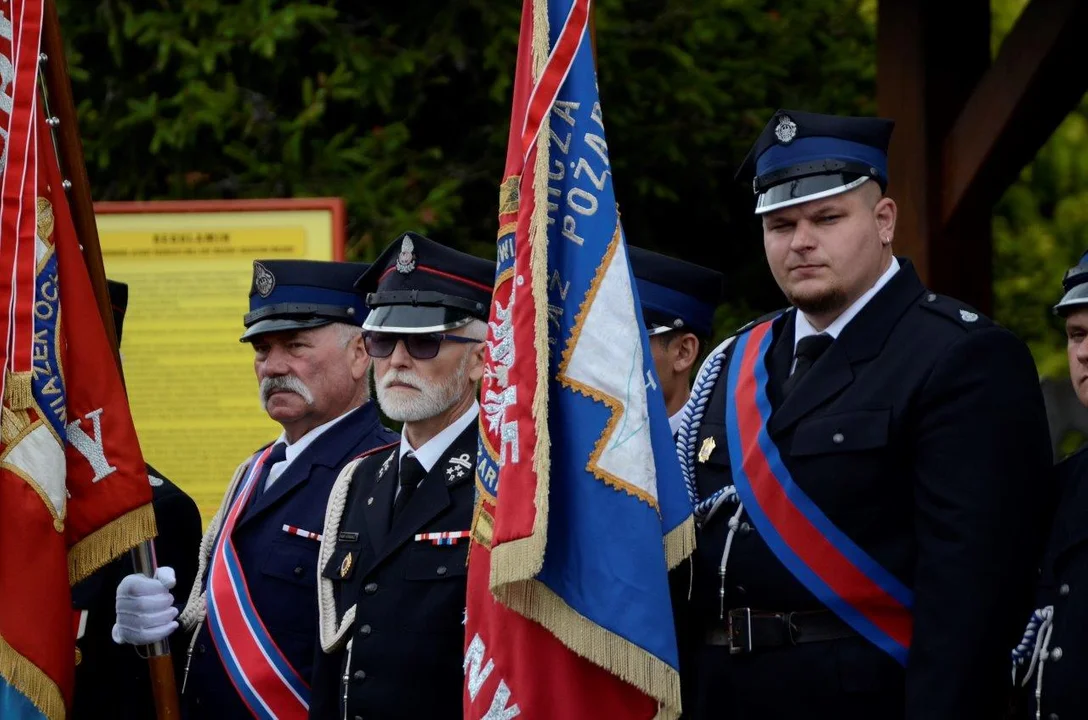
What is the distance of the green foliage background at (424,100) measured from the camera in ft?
27.1

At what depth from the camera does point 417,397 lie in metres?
4.89

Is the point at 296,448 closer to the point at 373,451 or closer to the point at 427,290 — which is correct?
the point at 373,451

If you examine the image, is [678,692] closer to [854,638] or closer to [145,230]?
[854,638]

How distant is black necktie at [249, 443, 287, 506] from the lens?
5.57 meters

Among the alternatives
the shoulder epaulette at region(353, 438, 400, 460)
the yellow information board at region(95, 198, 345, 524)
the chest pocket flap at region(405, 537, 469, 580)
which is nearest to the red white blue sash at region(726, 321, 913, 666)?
the chest pocket flap at region(405, 537, 469, 580)

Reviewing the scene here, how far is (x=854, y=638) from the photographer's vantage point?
13.1 ft

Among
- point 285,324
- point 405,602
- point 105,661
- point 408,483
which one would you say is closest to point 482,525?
point 405,602

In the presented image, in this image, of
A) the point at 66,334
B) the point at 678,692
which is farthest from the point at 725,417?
the point at 66,334

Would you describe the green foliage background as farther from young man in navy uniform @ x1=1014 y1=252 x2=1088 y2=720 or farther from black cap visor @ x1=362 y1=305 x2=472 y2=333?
young man in navy uniform @ x1=1014 y1=252 x2=1088 y2=720

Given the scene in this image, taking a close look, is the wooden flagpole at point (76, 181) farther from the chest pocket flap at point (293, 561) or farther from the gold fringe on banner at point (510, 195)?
the gold fringe on banner at point (510, 195)

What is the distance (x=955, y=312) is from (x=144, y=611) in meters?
2.31

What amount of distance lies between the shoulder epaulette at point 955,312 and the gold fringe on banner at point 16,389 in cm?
217

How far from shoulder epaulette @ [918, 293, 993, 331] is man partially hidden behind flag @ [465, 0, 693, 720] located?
2.09ft

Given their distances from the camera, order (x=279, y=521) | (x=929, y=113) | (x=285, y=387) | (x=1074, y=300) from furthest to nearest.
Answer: (x=929, y=113), (x=285, y=387), (x=279, y=521), (x=1074, y=300)
